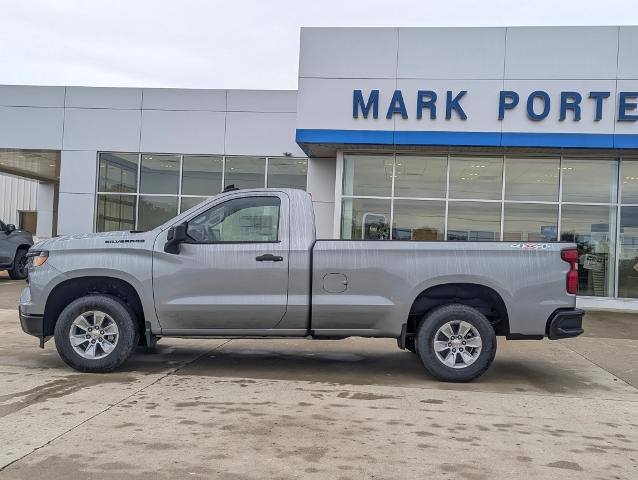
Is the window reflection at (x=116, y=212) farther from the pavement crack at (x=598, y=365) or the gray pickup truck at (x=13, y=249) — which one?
the pavement crack at (x=598, y=365)

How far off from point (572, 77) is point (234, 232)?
9.58m

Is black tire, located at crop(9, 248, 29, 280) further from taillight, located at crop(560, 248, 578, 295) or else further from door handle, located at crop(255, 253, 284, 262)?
taillight, located at crop(560, 248, 578, 295)

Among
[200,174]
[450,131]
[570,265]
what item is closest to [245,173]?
[200,174]

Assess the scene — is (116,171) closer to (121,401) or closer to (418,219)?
(418,219)

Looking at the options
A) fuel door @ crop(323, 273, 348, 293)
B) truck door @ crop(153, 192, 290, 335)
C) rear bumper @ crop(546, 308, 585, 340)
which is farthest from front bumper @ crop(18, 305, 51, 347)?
rear bumper @ crop(546, 308, 585, 340)

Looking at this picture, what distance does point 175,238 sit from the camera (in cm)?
636

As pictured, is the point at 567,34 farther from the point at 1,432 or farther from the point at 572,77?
the point at 1,432

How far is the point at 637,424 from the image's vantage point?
5.28 metres

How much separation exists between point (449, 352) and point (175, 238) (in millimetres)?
3160

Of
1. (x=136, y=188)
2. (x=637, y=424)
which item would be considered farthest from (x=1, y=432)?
(x=136, y=188)

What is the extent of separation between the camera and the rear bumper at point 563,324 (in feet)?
21.2

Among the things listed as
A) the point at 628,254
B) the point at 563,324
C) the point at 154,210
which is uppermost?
the point at 154,210

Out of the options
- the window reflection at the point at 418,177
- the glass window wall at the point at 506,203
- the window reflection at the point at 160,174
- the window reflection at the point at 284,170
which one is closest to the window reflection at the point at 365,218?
the glass window wall at the point at 506,203

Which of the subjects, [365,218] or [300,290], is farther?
[365,218]
